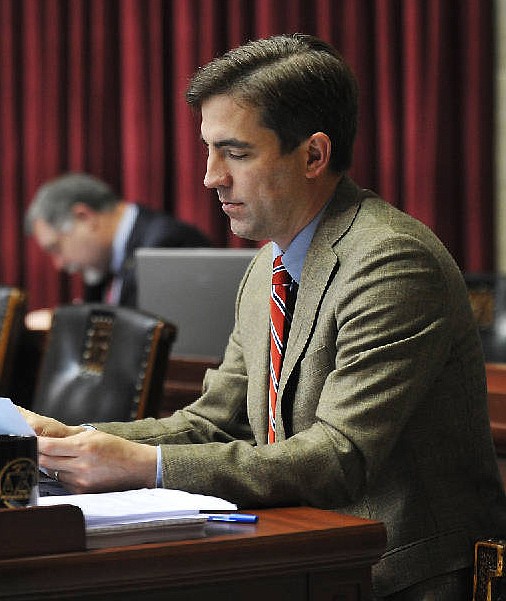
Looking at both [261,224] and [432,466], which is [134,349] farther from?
[432,466]

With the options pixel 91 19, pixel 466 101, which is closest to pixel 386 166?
pixel 466 101

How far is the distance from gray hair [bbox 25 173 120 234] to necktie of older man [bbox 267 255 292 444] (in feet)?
11.5

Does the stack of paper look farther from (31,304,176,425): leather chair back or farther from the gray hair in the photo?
the gray hair

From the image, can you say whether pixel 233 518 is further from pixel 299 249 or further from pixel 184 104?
pixel 184 104

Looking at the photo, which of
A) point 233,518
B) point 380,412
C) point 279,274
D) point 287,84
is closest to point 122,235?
point 279,274

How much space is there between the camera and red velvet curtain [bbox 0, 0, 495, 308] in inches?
211

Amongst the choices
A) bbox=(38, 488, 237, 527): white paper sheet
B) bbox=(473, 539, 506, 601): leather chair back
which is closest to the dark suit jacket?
bbox=(473, 539, 506, 601): leather chair back

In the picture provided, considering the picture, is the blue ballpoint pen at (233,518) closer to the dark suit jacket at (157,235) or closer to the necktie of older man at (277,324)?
the necktie of older man at (277,324)

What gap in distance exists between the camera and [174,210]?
6168 millimetres

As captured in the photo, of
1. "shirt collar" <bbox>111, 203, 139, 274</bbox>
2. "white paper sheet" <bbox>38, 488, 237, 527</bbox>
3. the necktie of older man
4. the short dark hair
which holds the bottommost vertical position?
"shirt collar" <bbox>111, 203, 139, 274</bbox>

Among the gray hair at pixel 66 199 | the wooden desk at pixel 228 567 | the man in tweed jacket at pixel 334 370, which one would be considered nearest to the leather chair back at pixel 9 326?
the man in tweed jacket at pixel 334 370

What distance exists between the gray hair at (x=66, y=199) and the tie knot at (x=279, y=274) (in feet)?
11.4

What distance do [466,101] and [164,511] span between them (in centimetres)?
408

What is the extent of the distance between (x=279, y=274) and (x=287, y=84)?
325 mm
